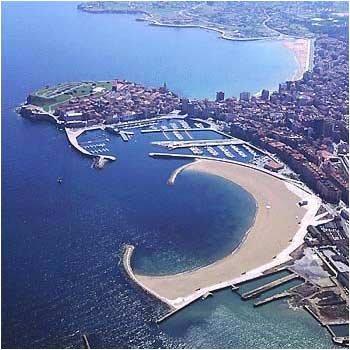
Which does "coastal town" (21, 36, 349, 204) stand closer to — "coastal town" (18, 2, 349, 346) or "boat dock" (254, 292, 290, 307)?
"coastal town" (18, 2, 349, 346)

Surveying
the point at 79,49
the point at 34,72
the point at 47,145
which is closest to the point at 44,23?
the point at 79,49

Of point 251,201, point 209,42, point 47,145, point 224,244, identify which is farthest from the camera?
point 209,42

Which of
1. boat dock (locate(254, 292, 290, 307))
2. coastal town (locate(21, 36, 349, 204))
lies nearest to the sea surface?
boat dock (locate(254, 292, 290, 307))

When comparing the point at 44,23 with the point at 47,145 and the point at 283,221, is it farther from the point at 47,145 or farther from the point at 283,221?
the point at 283,221

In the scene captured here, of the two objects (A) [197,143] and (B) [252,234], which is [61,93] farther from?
(B) [252,234]

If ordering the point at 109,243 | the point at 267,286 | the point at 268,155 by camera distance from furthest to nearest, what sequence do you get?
the point at 268,155 → the point at 109,243 → the point at 267,286

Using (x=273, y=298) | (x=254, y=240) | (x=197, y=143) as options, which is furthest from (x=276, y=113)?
(x=273, y=298)
